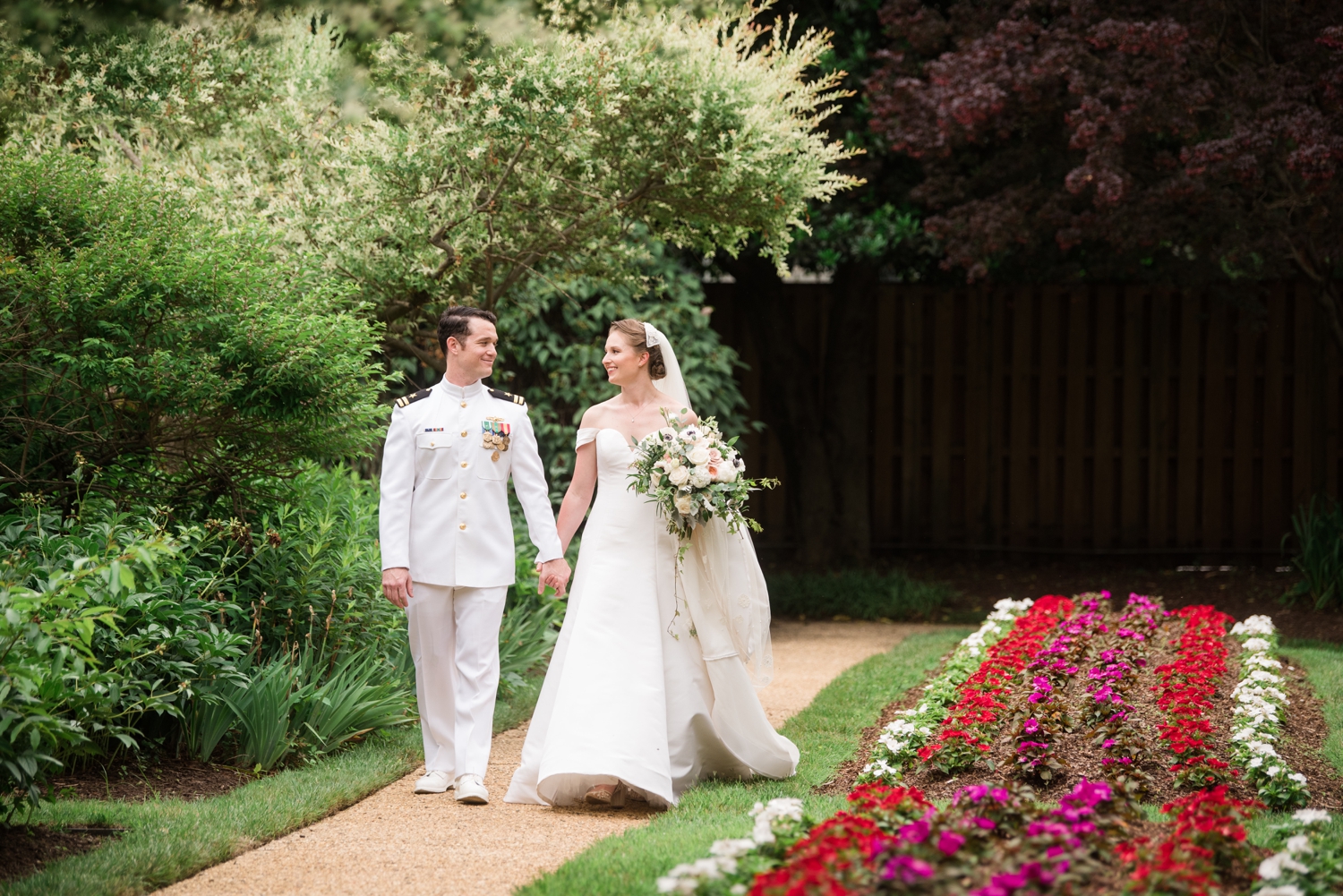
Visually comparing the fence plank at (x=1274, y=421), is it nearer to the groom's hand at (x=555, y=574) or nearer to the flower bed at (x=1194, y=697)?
the flower bed at (x=1194, y=697)

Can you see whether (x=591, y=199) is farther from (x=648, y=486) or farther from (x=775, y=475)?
(x=775, y=475)

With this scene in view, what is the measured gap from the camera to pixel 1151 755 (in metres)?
5.11

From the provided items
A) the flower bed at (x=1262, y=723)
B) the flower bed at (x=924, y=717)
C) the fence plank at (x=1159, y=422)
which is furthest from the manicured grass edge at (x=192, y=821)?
the fence plank at (x=1159, y=422)

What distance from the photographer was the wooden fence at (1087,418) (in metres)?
12.8

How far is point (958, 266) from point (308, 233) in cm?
729

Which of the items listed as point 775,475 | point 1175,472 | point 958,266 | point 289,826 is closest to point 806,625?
point 775,475

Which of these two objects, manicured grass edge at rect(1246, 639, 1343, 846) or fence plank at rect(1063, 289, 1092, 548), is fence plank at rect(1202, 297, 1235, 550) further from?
manicured grass edge at rect(1246, 639, 1343, 846)

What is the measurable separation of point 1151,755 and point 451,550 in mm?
3014

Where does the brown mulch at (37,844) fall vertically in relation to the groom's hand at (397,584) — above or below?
below

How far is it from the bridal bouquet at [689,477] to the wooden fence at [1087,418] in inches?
317

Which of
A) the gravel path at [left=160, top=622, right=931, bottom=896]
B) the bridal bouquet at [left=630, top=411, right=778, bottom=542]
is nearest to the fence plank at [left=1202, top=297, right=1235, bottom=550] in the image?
the bridal bouquet at [left=630, top=411, right=778, bottom=542]

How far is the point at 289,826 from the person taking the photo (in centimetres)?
450

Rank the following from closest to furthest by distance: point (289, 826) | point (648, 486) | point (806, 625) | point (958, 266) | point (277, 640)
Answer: point (289, 826) → point (648, 486) → point (277, 640) → point (806, 625) → point (958, 266)

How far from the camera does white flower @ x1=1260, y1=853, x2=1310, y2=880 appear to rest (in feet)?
10.4
